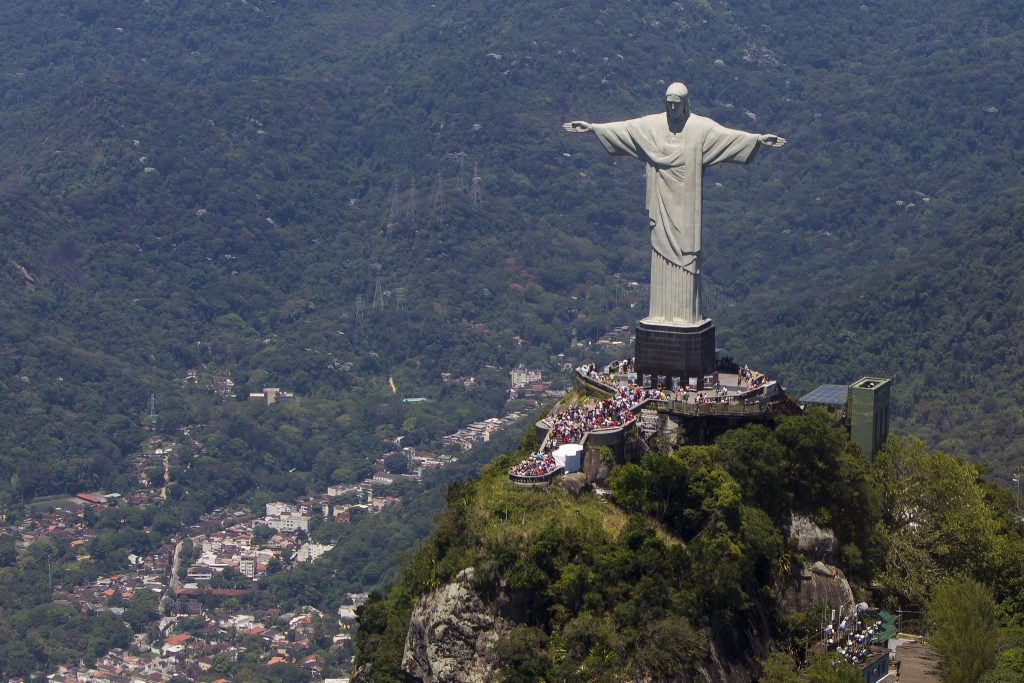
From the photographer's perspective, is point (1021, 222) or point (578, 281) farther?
point (578, 281)

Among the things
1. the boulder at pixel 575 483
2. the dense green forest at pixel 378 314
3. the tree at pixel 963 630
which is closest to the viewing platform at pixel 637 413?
the boulder at pixel 575 483

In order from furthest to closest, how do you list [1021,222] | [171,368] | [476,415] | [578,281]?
[578,281] < [171,368] < [476,415] < [1021,222]

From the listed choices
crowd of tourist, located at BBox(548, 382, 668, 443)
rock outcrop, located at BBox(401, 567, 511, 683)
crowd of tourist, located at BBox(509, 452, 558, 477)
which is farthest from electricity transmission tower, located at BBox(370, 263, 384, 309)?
rock outcrop, located at BBox(401, 567, 511, 683)

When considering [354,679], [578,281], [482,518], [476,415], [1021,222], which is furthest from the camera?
[578,281]

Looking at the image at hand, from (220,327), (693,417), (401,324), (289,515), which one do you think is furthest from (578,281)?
(693,417)

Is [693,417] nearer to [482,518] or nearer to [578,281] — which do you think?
[482,518]

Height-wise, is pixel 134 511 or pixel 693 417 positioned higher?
pixel 693 417

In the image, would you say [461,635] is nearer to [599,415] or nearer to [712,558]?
[712,558]
